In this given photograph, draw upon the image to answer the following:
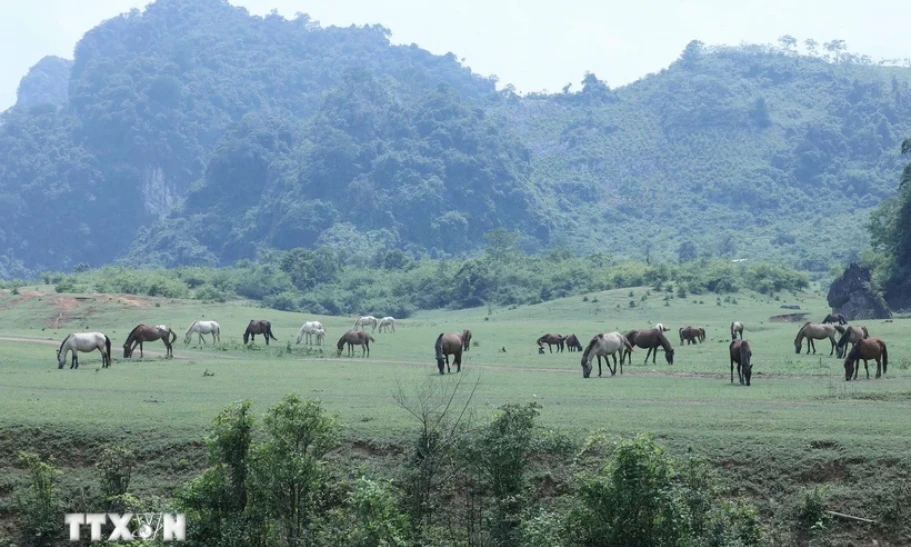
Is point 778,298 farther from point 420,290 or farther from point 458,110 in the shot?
point 458,110

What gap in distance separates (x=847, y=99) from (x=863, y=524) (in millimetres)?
172146

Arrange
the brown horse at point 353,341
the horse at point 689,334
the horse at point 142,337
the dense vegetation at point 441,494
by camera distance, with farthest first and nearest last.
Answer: the horse at point 689,334, the brown horse at point 353,341, the horse at point 142,337, the dense vegetation at point 441,494

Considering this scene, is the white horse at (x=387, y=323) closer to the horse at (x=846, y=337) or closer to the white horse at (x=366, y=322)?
the white horse at (x=366, y=322)

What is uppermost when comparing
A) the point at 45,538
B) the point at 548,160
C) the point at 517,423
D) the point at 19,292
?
the point at 548,160

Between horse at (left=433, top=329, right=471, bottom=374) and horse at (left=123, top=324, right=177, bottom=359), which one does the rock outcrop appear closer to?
horse at (left=433, top=329, right=471, bottom=374)

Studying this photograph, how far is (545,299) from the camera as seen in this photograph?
284ft

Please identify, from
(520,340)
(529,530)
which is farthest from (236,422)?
(520,340)

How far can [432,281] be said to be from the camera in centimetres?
9500

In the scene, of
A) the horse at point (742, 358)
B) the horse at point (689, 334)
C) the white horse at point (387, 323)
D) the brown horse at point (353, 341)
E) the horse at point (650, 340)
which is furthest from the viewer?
the white horse at point (387, 323)

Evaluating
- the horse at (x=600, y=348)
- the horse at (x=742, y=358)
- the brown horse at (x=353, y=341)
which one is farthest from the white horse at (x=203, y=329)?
the horse at (x=742, y=358)

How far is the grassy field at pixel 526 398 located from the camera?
1875 cm

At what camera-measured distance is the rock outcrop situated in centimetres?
5950

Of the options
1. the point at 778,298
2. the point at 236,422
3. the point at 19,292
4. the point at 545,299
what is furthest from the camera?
the point at 545,299

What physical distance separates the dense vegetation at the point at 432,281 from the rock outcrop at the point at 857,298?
1220 cm
